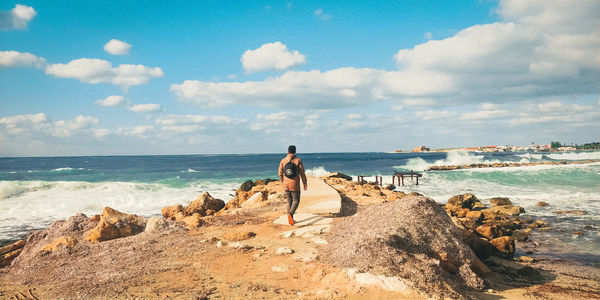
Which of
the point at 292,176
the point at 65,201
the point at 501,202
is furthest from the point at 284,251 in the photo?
the point at 65,201

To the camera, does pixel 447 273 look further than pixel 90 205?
No

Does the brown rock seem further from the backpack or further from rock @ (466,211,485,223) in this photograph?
the backpack

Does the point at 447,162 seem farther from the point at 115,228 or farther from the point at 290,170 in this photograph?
the point at 115,228

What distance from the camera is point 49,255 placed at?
748cm

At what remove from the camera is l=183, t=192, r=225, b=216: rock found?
530 inches

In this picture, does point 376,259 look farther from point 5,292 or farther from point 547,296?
point 5,292

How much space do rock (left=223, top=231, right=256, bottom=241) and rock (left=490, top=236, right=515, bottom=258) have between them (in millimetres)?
6117

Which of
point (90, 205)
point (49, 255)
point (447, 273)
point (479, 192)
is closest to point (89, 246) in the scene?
point (49, 255)

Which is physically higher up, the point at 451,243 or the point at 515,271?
the point at 451,243

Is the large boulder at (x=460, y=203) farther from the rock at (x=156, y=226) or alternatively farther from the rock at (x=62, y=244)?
the rock at (x=62, y=244)

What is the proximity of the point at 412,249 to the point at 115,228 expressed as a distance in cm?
748

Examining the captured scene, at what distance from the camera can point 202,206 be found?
13867mm

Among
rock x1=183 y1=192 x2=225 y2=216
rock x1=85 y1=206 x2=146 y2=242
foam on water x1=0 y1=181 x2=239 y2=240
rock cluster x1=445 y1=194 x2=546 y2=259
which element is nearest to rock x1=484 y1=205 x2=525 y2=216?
rock cluster x1=445 y1=194 x2=546 y2=259

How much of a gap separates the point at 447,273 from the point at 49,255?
8174mm
